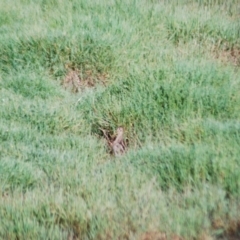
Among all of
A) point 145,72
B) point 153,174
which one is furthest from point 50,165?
point 145,72

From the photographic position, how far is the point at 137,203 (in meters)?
2.68

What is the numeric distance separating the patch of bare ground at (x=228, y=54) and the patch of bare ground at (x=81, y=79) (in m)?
1.00

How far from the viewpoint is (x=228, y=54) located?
445 cm

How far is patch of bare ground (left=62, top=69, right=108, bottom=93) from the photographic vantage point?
424 centimetres

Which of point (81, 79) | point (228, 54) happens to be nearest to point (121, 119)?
point (81, 79)

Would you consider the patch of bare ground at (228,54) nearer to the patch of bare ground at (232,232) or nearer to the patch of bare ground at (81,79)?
the patch of bare ground at (81,79)

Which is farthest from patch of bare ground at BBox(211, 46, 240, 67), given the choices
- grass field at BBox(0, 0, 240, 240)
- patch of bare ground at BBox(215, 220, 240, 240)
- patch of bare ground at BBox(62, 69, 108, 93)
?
patch of bare ground at BBox(215, 220, 240, 240)

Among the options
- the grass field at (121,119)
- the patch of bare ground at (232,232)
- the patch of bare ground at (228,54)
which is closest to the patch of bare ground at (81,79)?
the grass field at (121,119)

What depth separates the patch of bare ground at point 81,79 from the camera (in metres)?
4.24

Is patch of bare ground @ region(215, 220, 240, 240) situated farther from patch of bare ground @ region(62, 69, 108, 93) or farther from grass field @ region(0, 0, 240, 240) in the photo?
patch of bare ground @ region(62, 69, 108, 93)

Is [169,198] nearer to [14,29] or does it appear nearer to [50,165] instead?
[50,165]

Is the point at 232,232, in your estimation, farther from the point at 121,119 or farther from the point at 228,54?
the point at 228,54

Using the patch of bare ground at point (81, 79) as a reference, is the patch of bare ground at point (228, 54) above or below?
above

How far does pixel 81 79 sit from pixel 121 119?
801 millimetres
